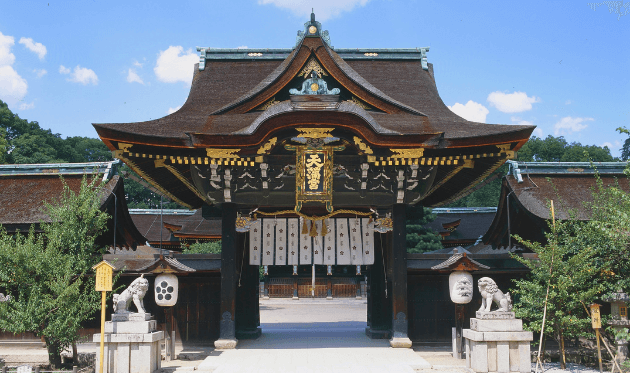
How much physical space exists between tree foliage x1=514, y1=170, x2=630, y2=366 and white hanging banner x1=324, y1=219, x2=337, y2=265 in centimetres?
436

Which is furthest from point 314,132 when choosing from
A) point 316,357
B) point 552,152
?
point 552,152

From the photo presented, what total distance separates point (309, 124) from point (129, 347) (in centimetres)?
547

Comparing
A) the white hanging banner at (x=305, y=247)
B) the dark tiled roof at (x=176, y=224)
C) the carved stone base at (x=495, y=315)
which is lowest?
Result: the carved stone base at (x=495, y=315)

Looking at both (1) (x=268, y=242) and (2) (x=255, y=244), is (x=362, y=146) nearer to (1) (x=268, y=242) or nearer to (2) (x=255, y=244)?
(1) (x=268, y=242)

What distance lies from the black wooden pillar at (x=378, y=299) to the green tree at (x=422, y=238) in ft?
43.9

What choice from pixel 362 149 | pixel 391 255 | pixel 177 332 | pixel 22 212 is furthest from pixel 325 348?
pixel 22 212

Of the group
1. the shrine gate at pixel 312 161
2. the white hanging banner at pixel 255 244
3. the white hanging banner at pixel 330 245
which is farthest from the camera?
the white hanging banner at pixel 255 244

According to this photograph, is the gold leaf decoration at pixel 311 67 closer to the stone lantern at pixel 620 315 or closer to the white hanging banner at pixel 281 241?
the white hanging banner at pixel 281 241

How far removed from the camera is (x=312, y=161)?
452 inches

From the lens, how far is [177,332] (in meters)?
12.3

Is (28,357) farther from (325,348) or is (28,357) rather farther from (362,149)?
(362,149)

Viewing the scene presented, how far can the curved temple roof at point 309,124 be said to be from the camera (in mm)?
10695

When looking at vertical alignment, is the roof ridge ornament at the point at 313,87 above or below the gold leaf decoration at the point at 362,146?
above

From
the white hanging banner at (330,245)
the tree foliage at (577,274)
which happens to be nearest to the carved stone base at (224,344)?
the white hanging banner at (330,245)
